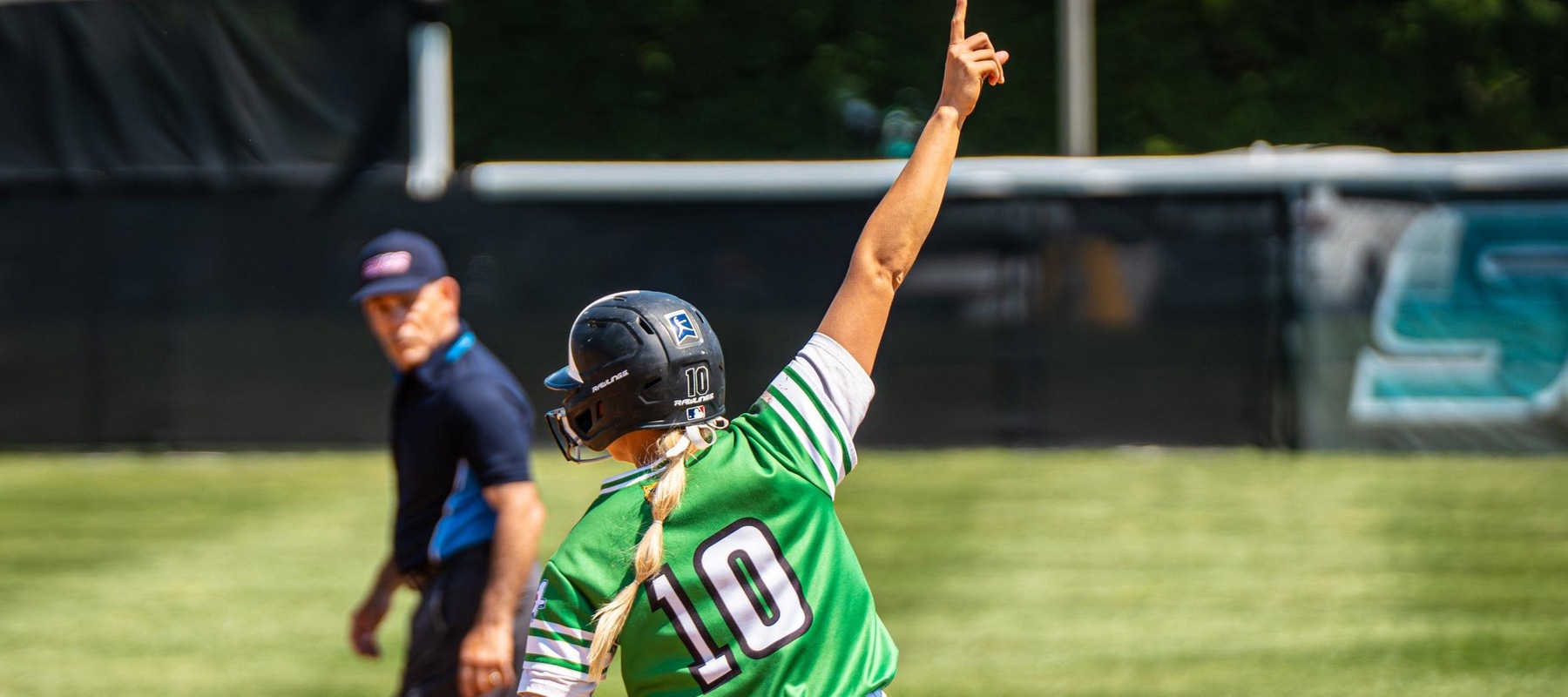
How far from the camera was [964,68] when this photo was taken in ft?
10.3

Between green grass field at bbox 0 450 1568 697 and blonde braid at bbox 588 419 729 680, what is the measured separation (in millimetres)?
4602

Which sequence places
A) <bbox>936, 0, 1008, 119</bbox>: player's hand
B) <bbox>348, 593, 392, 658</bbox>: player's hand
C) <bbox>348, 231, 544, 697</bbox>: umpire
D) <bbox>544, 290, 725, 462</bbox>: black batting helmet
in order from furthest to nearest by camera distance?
<bbox>348, 593, 392, 658</bbox>: player's hand
<bbox>348, 231, 544, 697</bbox>: umpire
<bbox>936, 0, 1008, 119</bbox>: player's hand
<bbox>544, 290, 725, 462</bbox>: black batting helmet

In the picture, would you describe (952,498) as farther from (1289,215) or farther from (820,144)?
(820,144)

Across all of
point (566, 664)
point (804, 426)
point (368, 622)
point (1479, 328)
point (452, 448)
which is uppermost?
point (804, 426)

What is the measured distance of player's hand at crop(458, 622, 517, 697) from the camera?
4465 millimetres

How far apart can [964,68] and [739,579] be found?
1.06 meters

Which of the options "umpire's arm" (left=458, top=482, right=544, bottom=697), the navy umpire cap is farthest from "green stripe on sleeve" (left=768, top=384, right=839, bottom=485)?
the navy umpire cap

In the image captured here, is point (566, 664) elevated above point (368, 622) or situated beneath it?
elevated above

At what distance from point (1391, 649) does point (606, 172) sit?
7849 millimetres

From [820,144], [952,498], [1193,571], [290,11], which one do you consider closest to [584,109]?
[820,144]

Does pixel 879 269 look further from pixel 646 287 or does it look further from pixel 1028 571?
pixel 646 287

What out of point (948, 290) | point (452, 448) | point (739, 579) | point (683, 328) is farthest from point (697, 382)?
point (948, 290)

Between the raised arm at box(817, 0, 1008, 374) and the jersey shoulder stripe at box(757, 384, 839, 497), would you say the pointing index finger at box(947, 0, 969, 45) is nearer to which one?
the raised arm at box(817, 0, 1008, 374)

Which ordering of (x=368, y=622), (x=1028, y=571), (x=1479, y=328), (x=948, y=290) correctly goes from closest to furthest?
(x=368, y=622)
(x=1028, y=571)
(x=1479, y=328)
(x=948, y=290)
